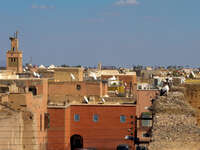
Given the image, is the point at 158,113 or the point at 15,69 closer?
the point at 158,113

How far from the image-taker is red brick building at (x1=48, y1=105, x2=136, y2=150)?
28.4m

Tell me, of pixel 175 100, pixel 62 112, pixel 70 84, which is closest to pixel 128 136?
pixel 62 112

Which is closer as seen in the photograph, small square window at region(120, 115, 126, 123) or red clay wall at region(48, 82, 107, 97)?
small square window at region(120, 115, 126, 123)

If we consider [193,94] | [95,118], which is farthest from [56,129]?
[193,94]

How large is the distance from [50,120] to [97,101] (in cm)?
501

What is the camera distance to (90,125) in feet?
95.8

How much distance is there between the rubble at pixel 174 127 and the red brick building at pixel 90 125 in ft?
54.6

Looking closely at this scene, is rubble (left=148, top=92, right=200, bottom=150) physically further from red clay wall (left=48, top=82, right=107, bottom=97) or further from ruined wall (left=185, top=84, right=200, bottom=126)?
red clay wall (left=48, top=82, right=107, bottom=97)

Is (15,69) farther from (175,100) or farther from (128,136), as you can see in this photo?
(175,100)

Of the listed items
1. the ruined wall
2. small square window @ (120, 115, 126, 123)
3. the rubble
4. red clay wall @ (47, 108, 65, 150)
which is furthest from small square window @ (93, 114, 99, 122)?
the rubble

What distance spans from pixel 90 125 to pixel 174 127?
63.0 feet

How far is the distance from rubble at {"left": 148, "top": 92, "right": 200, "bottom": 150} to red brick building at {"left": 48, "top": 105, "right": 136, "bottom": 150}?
16627 millimetres

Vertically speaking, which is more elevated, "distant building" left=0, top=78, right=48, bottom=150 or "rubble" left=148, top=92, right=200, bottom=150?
"rubble" left=148, top=92, right=200, bottom=150

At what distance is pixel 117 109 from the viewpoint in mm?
29188
